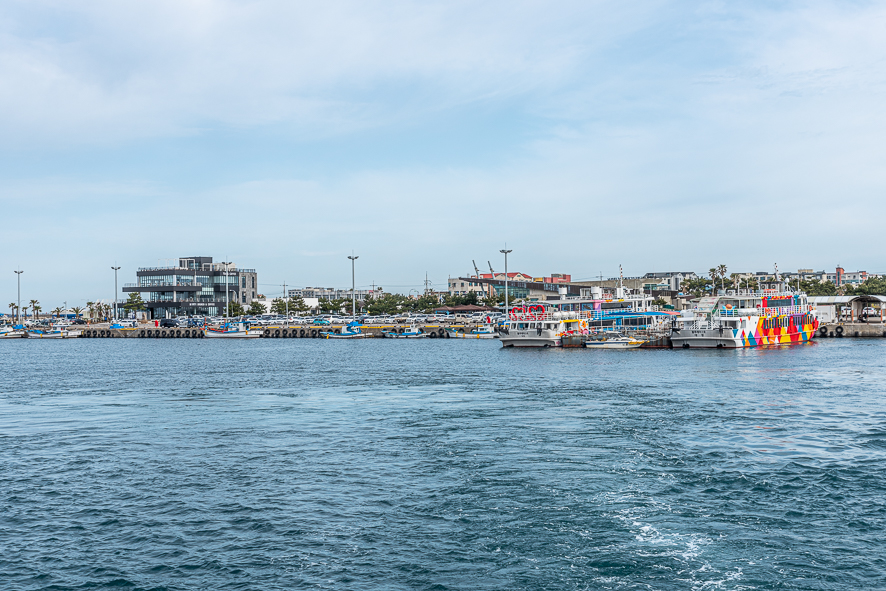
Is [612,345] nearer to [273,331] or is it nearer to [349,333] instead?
[349,333]

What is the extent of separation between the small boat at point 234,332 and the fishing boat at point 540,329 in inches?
2752

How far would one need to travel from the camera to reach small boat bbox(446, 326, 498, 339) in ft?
417

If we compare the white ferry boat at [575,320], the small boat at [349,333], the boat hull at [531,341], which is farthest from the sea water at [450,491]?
the small boat at [349,333]

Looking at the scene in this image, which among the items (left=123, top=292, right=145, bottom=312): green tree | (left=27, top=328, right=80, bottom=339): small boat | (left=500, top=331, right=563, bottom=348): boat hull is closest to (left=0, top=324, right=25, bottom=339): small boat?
(left=27, top=328, right=80, bottom=339): small boat

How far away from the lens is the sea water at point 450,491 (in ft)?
48.3

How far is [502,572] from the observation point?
14531 millimetres

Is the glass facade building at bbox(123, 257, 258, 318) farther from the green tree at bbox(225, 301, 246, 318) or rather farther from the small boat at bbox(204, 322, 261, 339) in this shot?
the small boat at bbox(204, 322, 261, 339)

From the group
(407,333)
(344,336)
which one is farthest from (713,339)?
(344,336)

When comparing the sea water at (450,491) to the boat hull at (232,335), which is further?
the boat hull at (232,335)

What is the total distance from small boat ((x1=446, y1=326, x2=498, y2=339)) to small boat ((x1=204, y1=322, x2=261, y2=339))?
137 feet

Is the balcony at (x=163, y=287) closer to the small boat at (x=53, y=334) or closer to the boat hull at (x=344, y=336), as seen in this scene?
the small boat at (x=53, y=334)

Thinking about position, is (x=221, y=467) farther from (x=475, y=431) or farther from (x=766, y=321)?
(x=766, y=321)

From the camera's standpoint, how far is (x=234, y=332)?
14425 centimetres

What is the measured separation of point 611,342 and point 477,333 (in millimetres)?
42785
